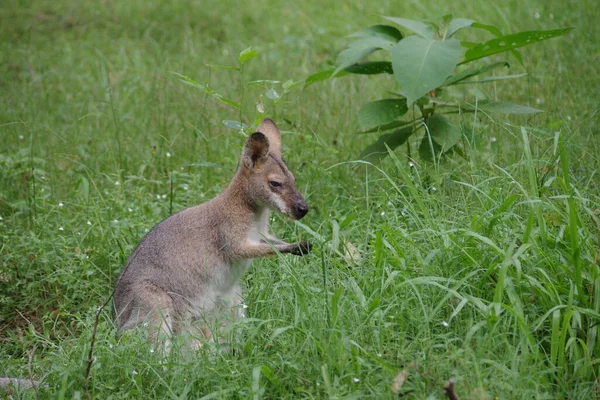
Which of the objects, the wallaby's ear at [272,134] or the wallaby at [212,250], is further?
the wallaby's ear at [272,134]

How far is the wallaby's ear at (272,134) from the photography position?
4.87m

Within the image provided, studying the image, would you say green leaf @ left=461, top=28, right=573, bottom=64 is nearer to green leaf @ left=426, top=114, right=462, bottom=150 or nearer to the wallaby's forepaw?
green leaf @ left=426, top=114, right=462, bottom=150

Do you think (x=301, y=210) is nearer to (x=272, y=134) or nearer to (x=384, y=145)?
(x=272, y=134)

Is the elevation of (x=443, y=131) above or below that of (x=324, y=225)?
above

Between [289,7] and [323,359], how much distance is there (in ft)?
25.0

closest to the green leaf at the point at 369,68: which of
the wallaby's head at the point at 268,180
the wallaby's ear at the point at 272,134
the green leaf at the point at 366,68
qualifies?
the green leaf at the point at 366,68

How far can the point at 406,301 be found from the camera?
3.81 m

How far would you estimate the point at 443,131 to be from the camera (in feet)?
17.2

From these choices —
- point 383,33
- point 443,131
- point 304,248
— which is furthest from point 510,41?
point 304,248

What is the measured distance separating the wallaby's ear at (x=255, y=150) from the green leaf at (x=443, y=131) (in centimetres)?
123

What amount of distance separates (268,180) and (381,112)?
112 cm

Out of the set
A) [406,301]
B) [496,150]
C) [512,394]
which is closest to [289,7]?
[496,150]

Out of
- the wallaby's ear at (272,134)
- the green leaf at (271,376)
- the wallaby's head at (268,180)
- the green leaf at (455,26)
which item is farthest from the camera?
the green leaf at (455,26)

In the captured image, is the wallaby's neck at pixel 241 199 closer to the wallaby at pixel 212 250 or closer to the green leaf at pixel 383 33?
the wallaby at pixel 212 250
